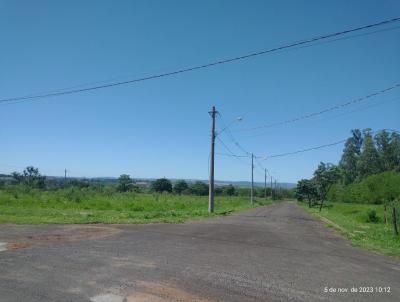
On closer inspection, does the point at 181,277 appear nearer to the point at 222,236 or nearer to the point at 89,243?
the point at 89,243

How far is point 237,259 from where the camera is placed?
10.5 meters

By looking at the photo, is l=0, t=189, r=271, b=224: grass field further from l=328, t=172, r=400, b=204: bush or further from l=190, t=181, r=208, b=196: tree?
l=190, t=181, r=208, b=196: tree

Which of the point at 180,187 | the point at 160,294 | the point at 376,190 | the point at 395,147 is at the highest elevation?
the point at 395,147

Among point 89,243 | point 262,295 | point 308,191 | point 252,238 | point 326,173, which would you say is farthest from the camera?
point 308,191

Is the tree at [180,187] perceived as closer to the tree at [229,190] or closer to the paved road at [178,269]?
the tree at [229,190]

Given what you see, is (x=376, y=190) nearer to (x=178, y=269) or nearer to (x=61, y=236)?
(x=61, y=236)

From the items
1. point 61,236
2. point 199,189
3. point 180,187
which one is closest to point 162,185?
point 180,187

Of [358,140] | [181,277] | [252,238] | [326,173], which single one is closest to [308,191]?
[326,173]

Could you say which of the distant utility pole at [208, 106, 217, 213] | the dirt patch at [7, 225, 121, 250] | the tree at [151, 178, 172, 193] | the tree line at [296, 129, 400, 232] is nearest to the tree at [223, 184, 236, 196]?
the tree at [151, 178, 172, 193]

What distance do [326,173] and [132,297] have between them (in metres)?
72.8

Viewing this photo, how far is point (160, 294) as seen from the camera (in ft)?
22.8

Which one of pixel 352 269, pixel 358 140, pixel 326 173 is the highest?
pixel 358 140

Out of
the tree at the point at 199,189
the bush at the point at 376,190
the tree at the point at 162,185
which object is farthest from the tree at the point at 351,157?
the tree at the point at 162,185

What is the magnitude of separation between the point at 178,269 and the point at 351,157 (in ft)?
384
